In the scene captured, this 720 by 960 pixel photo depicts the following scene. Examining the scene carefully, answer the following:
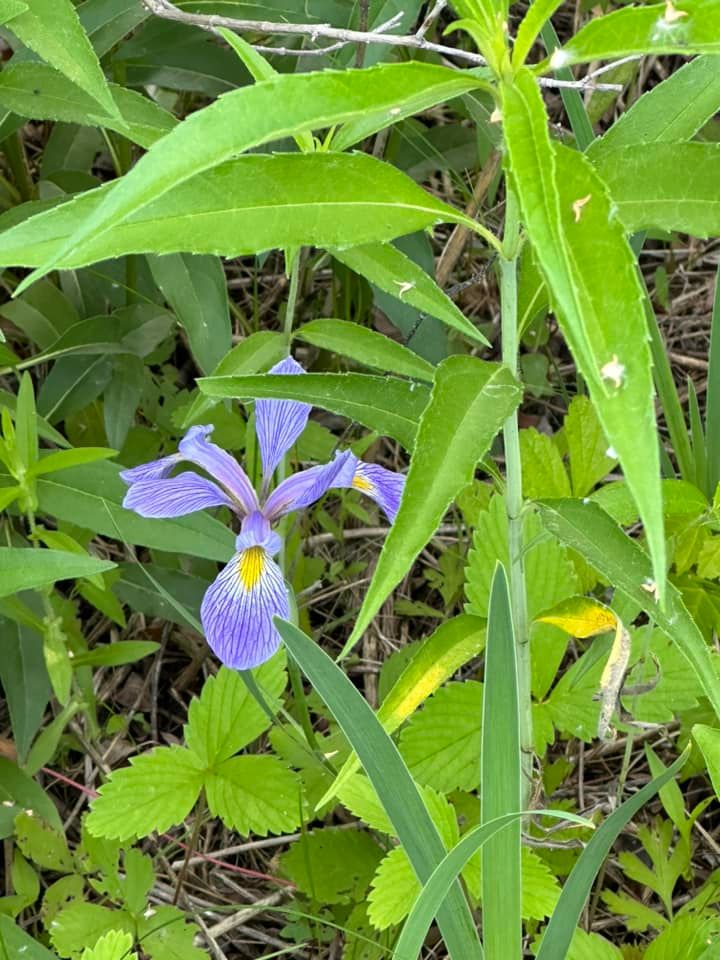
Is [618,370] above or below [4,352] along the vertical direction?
above

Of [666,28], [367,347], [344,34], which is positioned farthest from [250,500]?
[666,28]

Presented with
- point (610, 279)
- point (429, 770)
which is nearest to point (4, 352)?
point (429, 770)

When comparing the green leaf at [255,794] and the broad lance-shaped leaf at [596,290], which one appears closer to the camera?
the broad lance-shaped leaf at [596,290]

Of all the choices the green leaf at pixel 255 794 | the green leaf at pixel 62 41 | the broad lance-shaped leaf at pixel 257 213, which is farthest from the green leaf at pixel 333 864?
the green leaf at pixel 62 41

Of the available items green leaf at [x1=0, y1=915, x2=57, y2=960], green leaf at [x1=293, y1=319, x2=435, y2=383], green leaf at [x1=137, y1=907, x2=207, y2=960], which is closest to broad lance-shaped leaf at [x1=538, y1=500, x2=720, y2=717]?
green leaf at [x1=293, y1=319, x2=435, y2=383]

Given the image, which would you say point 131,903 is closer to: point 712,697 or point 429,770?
point 429,770

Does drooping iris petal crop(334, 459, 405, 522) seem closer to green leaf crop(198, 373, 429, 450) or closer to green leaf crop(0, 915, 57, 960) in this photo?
green leaf crop(198, 373, 429, 450)

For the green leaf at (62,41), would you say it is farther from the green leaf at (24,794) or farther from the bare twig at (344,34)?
the green leaf at (24,794)
